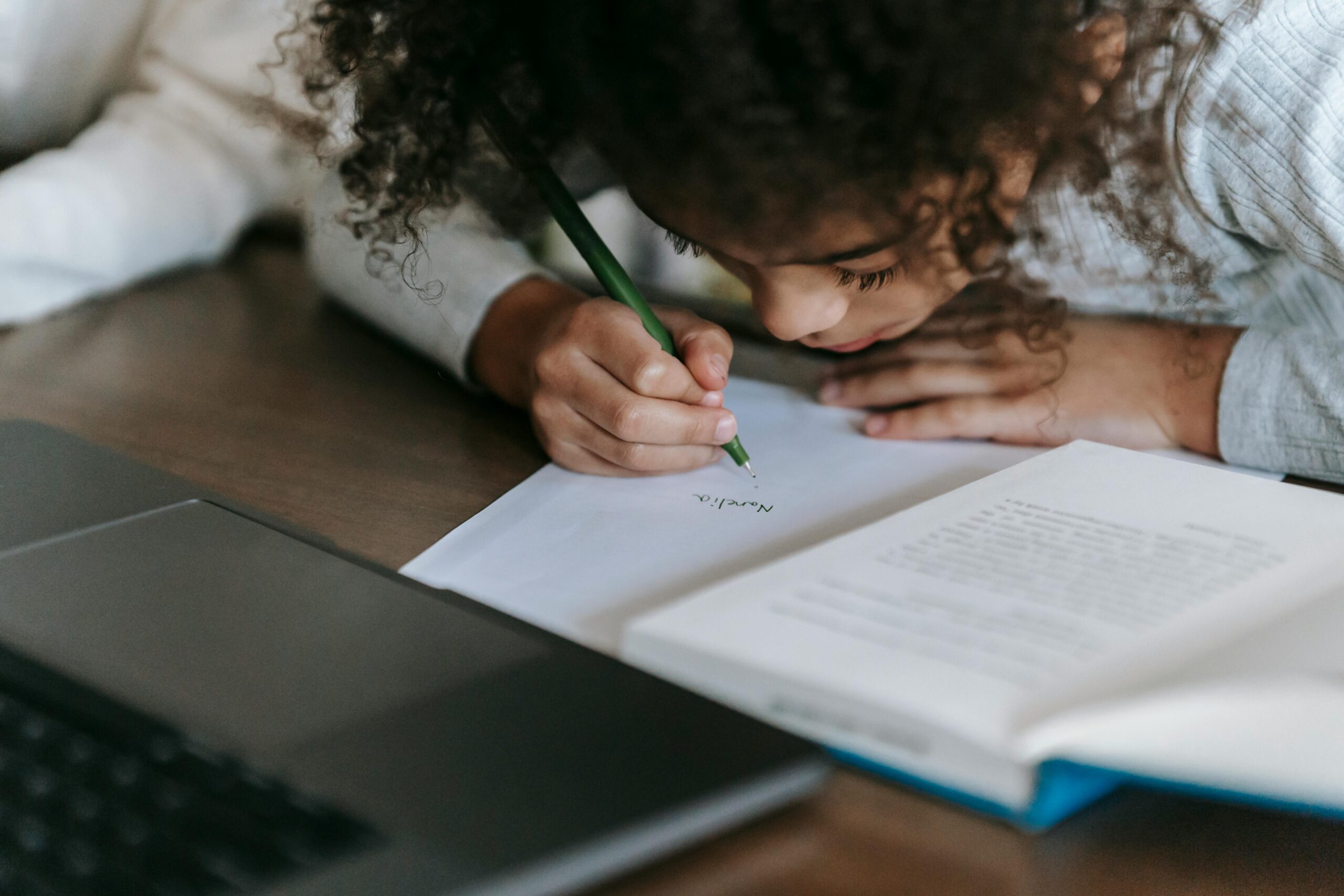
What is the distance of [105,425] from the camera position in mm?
690

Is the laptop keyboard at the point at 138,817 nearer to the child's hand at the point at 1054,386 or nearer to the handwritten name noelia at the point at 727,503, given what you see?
the handwritten name noelia at the point at 727,503

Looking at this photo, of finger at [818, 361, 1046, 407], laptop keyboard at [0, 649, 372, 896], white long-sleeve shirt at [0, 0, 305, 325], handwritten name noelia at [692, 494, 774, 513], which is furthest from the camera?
white long-sleeve shirt at [0, 0, 305, 325]

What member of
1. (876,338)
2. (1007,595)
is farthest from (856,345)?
(1007,595)

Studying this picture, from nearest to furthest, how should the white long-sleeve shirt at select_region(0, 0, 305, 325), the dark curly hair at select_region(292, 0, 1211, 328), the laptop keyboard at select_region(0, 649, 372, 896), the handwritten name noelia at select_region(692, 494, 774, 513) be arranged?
the laptop keyboard at select_region(0, 649, 372, 896)
the dark curly hair at select_region(292, 0, 1211, 328)
the handwritten name noelia at select_region(692, 494, 774, 513)
the white long-sleeve shirt at select_region(0, 0, 305, 325)

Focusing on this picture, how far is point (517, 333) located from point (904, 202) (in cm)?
34

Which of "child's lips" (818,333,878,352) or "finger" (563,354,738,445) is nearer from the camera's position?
"finger" (563,354,738,445)

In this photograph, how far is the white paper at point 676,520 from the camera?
474 mm

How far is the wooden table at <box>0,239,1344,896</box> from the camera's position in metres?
0.33

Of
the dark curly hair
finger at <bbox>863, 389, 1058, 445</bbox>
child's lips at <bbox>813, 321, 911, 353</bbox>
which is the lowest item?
finger at <bbox>863, 389, 1058, 445</bbox>

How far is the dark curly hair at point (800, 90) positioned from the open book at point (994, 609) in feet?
0.44

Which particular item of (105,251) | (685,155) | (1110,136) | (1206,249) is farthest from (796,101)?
(105,251)

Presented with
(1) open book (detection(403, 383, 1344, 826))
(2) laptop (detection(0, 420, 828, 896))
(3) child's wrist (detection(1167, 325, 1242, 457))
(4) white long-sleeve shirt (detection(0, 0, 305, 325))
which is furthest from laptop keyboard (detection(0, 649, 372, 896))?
(4) white long-sleeve shirt (detection(0, 0, 305, 325))

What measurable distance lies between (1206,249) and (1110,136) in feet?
0.81

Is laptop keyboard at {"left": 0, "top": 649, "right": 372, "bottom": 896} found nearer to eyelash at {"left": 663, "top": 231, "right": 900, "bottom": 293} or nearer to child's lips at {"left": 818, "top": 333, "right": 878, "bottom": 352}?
eyelash at {"left": 663, "top": 231, "right": 900, "bottom": 293}
